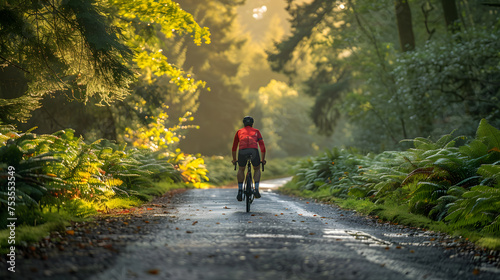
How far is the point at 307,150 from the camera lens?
7756 cm

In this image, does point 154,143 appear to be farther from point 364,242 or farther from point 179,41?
point 179,41

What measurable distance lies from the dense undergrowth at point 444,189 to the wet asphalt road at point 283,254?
716 millimetres

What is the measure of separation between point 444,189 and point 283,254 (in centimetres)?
491

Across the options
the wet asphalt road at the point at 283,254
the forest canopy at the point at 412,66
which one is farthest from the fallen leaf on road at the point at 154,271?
the forest canopy at the point at 412,66

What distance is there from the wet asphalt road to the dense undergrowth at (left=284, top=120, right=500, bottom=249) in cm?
72

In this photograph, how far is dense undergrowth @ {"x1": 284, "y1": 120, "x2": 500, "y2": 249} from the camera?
7445mm

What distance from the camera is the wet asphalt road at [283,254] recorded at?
4812mm

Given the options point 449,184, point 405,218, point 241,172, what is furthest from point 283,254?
point 241,172

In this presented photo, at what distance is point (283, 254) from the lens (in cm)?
565

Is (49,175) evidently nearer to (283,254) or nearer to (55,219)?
(55,219)

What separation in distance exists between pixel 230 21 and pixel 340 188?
129 feet

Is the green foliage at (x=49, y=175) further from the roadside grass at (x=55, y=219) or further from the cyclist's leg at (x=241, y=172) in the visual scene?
the cyclist's leg at (x=241, y=172)

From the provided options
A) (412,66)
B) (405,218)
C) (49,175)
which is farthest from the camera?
(412,66)

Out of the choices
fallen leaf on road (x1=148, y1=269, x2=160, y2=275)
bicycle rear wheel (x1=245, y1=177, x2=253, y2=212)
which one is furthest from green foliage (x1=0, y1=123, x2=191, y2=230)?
fallen leaf on road (x1=148, y1=269, x2=160, y2=275)
